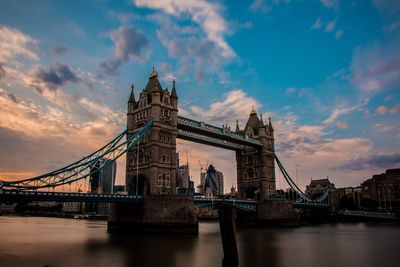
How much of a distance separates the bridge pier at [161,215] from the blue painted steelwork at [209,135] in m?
14.2

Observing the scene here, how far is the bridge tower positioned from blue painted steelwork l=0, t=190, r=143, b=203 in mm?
33897

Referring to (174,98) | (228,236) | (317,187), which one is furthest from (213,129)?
(317,187)

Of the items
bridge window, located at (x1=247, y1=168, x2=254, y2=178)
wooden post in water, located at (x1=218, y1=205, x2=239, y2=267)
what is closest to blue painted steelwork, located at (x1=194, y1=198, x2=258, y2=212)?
bridge window, located at (x1=247, y1=168, x2=254, y2=178)

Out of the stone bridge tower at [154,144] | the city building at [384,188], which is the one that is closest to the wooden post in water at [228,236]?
the stone bridge tower at [154,144]

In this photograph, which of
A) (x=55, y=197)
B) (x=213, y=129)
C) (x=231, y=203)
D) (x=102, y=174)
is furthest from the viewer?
(x=102, y=174)

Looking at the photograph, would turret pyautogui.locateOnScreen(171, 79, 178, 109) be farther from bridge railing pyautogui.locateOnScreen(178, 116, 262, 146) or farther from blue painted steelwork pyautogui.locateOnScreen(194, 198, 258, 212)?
blue painted steelwork pyautogui.locateOnScreen(194, 198, 258, 212)

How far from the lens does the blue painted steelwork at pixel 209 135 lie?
5372cm

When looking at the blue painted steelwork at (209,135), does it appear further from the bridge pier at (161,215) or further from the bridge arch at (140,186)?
the bridge pier at (161,215)

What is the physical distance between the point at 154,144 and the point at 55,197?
50.5 feet

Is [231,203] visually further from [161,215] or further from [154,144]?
[161,215]

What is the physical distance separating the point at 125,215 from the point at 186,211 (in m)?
8.52

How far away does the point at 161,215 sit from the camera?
40250mm

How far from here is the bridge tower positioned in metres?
68.3

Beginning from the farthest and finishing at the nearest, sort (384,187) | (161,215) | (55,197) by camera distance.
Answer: (384,187) → (161,215) → (55,197)
